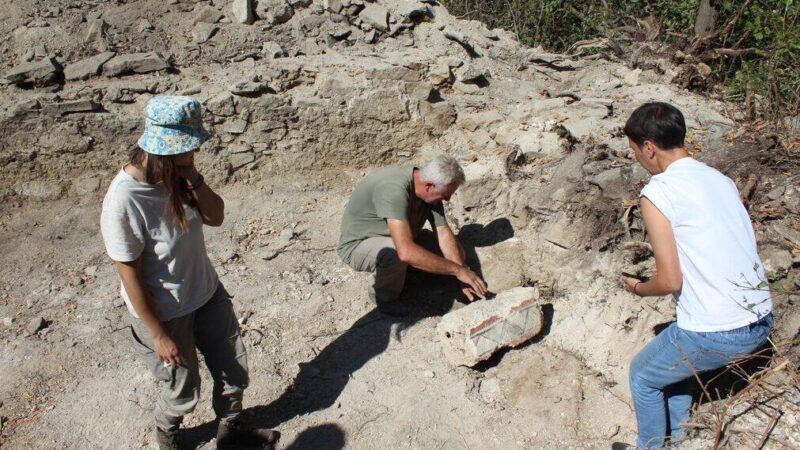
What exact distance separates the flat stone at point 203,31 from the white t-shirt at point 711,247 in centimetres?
499

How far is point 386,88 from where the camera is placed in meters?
5.76

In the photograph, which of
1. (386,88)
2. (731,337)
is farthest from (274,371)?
(386,88)

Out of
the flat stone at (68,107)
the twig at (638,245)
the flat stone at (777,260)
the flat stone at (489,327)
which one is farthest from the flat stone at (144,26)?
the flat stone at (777,260)

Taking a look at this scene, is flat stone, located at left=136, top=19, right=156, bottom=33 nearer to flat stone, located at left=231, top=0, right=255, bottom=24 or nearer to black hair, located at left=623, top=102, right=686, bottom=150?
flat stone, located at left=231, top=0, right=255, bottom=24

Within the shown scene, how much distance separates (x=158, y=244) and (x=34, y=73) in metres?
3.78

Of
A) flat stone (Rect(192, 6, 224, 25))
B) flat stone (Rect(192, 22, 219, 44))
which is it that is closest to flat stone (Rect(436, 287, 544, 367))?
flat stone (Rect(192, 22, 219, 44))

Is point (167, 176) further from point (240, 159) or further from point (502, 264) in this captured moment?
point (240, 159)

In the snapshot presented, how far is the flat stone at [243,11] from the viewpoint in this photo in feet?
20.9

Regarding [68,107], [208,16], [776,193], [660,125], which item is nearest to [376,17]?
[208,16]

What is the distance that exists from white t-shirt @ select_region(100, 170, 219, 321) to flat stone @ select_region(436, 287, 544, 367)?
4.76 feet

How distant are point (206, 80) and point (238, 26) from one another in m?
0.92

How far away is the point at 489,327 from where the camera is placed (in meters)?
3.66

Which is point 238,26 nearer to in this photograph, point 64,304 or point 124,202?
point 64,304

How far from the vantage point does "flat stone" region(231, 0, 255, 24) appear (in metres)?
6.36
